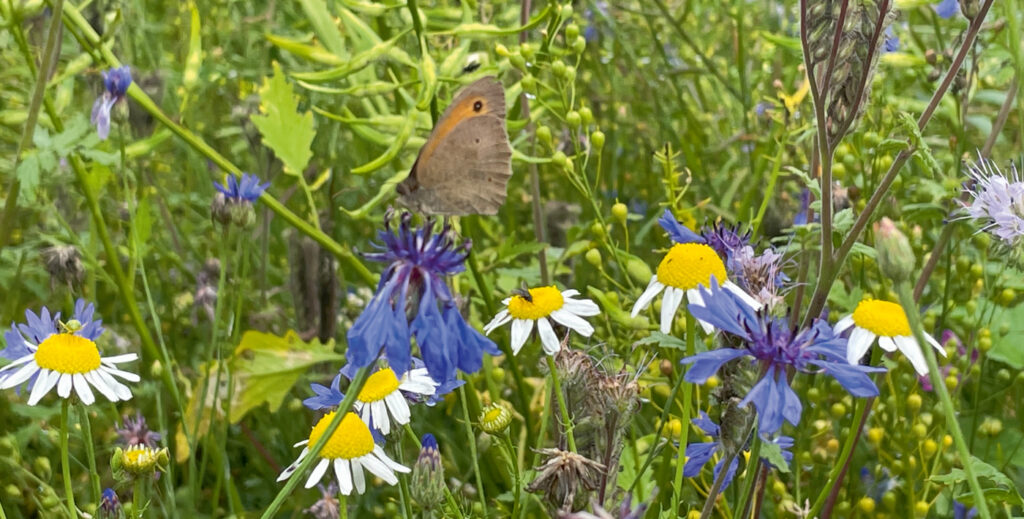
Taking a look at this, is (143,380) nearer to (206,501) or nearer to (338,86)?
(206,501)

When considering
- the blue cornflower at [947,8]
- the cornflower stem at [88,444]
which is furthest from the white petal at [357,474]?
the blue cornflower at [947,8]

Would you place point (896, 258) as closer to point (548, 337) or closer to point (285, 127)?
point (548, 337)

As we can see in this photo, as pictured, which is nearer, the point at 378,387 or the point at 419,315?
the point at 419,315

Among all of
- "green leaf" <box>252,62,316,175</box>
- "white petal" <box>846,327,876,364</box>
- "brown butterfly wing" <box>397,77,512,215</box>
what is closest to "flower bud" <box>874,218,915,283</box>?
"white petal" <box>846,327,876,364</box>

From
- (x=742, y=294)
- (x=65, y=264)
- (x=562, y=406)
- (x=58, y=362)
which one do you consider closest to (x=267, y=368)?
(x=65, y=264)

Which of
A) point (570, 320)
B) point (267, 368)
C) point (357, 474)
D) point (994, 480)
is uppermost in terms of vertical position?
point (570, 320)

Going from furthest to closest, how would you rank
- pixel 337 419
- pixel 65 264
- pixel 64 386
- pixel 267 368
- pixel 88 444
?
1. pixel 267 368
2. pixel 65 264
3. pixel 64 386
4. pixel 88 444
5. pixel 337 419
